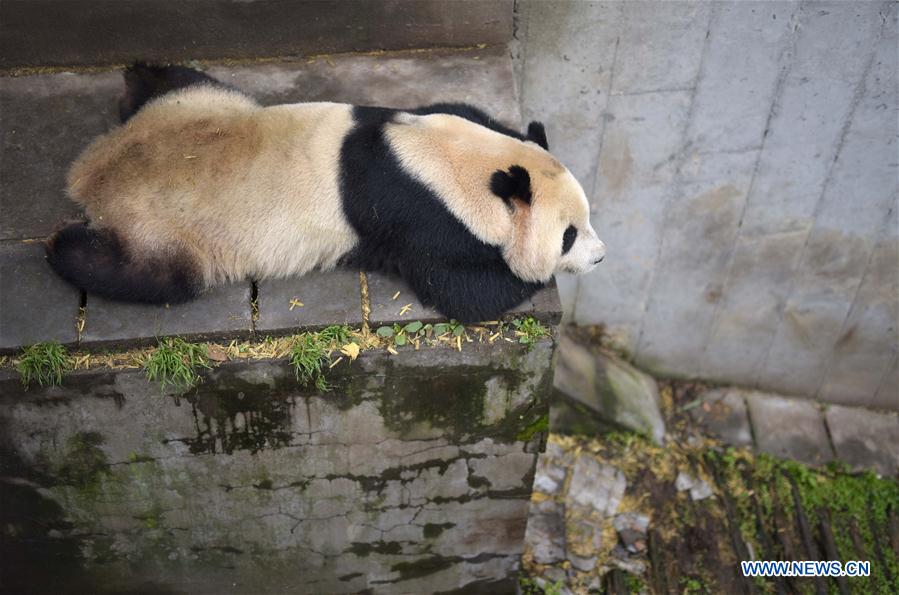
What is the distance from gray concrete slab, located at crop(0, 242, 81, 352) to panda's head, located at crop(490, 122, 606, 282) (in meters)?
1.91

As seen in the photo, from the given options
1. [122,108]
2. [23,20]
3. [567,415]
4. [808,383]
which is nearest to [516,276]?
[122,108]

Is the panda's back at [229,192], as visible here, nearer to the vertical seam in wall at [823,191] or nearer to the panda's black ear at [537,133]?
the panda's black ear at [537,133]

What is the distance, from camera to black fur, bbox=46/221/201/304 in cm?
393

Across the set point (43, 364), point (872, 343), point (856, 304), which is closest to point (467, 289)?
point (43, 364)

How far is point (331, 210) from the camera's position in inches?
156

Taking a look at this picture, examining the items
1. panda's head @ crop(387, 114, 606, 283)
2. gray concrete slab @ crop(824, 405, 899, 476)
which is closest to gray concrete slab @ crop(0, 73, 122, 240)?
panda's head @ crop(387, 114, 606, 283)

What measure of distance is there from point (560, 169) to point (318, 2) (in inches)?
69.5

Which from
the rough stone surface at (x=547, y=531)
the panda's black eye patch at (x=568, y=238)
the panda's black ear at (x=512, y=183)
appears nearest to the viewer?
the panda's black ear at (x=512, y=183)

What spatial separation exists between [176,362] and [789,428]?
4.58 m

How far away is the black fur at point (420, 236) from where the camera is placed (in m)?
3.88

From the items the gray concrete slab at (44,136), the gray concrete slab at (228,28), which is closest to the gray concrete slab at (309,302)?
the gray concrete slab at (44,136)

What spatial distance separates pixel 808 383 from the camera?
6762 millimetres

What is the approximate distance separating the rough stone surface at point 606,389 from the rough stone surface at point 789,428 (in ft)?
2.46

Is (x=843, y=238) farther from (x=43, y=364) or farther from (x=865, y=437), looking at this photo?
(x=43, y=364)
